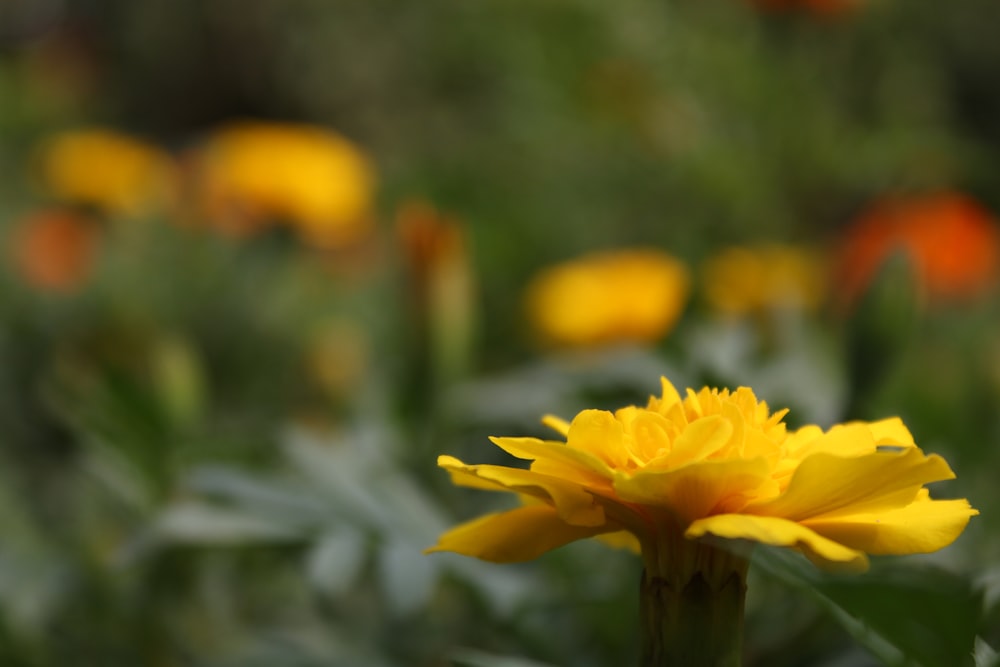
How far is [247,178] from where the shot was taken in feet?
4.00

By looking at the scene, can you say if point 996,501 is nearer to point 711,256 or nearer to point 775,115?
point 711,256

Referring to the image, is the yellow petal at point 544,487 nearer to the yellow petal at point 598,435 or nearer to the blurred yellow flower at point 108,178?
the yellow petal at point 598,435

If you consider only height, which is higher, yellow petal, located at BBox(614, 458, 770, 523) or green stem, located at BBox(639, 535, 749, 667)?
yellow petal, located at BBox(614, 458, 770, 523)

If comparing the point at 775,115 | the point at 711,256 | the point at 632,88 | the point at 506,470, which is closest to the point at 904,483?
the point at 506,470

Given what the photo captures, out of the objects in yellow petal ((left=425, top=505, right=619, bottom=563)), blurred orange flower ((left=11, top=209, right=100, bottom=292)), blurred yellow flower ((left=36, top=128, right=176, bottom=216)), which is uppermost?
yellow petal ((left=425, top=505, right=619, bottom=563))

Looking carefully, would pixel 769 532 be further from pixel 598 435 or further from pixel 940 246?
pixel 940 246

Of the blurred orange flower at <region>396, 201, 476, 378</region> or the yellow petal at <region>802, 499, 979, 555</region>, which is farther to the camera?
the blurred orange flower at <region>396, 201, 476, 378</region>

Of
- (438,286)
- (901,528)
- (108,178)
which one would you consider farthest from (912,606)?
(108,178)

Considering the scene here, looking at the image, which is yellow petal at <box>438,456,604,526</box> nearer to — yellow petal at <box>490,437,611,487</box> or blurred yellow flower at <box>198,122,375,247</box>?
yellow petal at <box>490,437,611,487</box>

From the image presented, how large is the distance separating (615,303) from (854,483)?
23.8 inches

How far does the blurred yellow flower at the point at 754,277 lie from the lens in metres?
0.94

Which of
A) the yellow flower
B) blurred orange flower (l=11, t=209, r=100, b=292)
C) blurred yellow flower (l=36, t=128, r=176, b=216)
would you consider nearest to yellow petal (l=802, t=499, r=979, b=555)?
the yellow flower

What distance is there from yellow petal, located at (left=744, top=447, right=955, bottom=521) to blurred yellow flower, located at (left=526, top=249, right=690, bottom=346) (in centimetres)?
50

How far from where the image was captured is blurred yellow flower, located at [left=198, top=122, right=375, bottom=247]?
1.21m
